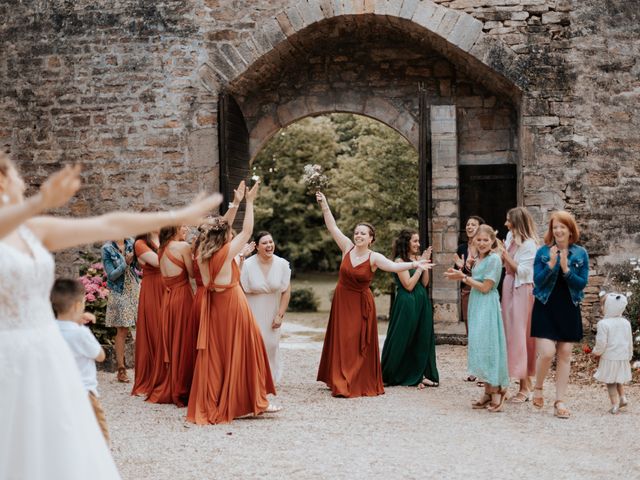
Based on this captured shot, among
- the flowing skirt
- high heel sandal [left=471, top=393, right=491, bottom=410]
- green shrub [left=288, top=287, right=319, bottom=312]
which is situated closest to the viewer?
the flowing skirt

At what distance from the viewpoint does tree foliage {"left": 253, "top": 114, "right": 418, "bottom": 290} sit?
16.0 m

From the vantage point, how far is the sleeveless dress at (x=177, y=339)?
717 centimetres

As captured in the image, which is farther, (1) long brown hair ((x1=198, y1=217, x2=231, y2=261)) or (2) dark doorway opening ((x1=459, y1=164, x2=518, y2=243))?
(2) dark doorway opening ((x1=459, y1=164, x2=518, y2=243))

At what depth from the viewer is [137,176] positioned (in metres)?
11.1

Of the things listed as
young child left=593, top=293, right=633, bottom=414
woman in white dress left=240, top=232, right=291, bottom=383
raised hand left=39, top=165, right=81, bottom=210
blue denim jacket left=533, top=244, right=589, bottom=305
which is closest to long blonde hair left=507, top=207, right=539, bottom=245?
blue denim jacket left=533, top=244, right=589, bottom=305

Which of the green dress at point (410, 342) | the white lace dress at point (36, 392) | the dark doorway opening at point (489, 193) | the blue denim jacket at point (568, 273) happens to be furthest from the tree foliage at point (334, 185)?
the white lace dress at point (36, 392)

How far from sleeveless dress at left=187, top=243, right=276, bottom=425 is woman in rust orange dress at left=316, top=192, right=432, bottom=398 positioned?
1254mm

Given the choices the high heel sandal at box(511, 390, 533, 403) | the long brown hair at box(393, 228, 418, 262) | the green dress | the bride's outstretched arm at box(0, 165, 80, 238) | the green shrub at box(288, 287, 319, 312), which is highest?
the bride's outstretched arm at box(0, 165, 80, 238)

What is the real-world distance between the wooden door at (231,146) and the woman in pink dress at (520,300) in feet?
15.3

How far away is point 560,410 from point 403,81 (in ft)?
20.8

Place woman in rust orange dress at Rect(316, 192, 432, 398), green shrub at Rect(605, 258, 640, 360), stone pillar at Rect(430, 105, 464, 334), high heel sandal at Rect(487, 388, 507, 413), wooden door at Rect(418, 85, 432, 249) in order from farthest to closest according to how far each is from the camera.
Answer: stone pillar at Rect(430, 105, 464, 334) < wooden door at Rect(418, 85, 432, 249) < green shrub at Rect(605, 258, 640, 360) < woman in rust orange dress at Rect(316, 192, 432, 398) < high heel sandal at Rect(487, 388, 507, 413)

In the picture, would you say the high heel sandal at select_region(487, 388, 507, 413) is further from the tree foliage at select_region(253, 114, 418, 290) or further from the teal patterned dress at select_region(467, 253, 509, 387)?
the tree foliage at select_region(253, 114, 418, 290)

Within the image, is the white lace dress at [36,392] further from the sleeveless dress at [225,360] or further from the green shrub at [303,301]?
the green shrub at [303,301]

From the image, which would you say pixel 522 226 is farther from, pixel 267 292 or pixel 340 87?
pixel 340 87
